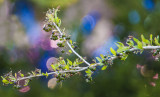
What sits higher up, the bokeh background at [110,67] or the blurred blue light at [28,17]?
the blurred blue light at [28,17]

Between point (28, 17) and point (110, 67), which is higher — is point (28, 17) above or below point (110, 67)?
above

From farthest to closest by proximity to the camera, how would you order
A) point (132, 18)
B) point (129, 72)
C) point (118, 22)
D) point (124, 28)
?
point (132, 18), point (118, 22), point (124, 28), point (129, 72)

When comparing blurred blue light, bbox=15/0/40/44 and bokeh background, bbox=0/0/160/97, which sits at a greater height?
blurred blue light, bbox=15/0/40/44

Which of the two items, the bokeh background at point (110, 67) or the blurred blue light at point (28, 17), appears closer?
the bokeh background at point (110, 67)

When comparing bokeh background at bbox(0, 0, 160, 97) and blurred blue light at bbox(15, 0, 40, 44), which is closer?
bokeh background at bbox(0, 0, 160, 97)

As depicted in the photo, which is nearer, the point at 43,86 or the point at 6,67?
the point at 43,86

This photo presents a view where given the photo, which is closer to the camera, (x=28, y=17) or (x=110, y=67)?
(x=110, y=67)

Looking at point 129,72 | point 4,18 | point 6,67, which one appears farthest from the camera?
point 4,18

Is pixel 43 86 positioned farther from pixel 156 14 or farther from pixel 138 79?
pixel 156 14

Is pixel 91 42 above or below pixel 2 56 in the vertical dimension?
above

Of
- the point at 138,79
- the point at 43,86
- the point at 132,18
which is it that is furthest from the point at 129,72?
the point at 132,18

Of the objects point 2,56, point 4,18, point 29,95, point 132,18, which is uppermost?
point 4,18
